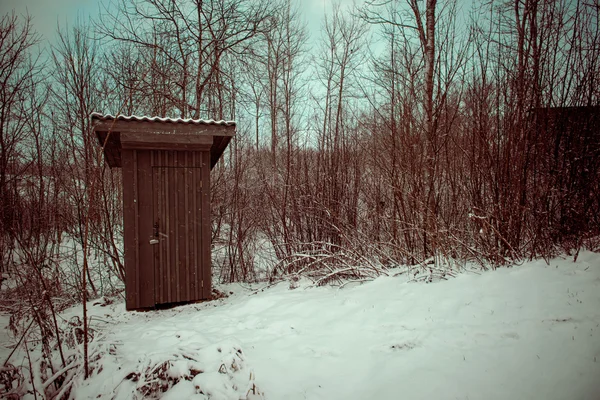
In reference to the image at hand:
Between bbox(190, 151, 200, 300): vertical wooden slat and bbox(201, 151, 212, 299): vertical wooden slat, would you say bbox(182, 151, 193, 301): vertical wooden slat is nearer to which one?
bbox(190, 151, 200, 300): vertical wooden slat

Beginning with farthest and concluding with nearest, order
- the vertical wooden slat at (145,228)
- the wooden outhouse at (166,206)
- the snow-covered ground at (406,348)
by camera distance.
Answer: the vertical wooden slat at (145,228) → the wooden outhouse at (166,206) → the snow-covered ground at (406,348)

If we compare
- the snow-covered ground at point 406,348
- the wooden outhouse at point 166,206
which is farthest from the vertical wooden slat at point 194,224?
the snow-covered ground at point 406,348

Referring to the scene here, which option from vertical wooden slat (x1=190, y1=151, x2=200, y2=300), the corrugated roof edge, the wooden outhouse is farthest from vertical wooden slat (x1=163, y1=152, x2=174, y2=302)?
the corrugated roof edge

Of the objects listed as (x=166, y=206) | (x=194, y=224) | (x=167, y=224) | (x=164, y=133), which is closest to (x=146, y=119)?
(x=164, y=133)

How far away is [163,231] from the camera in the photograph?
14.3 feet

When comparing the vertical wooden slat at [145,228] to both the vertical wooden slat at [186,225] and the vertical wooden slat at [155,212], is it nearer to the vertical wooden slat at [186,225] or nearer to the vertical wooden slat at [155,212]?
the vertical wooden slat at [155,212]

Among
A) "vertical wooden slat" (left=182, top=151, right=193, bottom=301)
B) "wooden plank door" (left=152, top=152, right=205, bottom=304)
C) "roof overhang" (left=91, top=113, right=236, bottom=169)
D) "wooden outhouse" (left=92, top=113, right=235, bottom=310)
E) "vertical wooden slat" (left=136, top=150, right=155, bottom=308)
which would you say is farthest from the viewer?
"vertical wooden slat" (left=182, top=151, right=193, bottom=301)

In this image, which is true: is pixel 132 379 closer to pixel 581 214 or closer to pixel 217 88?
pixel 581 214

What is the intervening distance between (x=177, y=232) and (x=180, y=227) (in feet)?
0.28

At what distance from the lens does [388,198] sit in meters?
5.42

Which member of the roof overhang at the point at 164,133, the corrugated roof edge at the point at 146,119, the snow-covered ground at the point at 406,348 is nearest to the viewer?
the snow-covered ground at the point at 406,348

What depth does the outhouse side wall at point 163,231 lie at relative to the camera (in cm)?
419

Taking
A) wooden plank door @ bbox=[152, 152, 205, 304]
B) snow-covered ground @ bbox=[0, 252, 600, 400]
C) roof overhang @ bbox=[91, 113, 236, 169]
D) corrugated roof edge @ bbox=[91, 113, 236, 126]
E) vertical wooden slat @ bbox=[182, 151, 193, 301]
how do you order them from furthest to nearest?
vertical wooden slat @ bbox=[182, 151, 193, 301] → wooden plank door @ bbox=[152, 152, 205, 304] → roof overhang @ bbox=[91, 113, 236, 169] → corrugated roof edge @ bbox=[91, 113, 236, 126] → snow-covered ground @ bbox=[0, 252, 600, 400]

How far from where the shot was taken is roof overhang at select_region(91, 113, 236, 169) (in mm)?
3891
